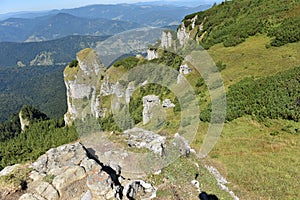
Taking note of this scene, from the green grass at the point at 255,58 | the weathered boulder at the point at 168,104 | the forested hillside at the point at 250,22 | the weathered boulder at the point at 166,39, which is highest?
the forested hillside at the point at 250,22

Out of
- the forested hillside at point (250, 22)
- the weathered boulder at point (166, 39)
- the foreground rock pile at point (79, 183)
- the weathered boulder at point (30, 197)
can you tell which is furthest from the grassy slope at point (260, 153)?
the weathered boulder at point (166, 39)

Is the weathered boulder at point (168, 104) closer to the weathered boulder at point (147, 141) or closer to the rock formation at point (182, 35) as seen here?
the weathered boulder at point (147, 141)

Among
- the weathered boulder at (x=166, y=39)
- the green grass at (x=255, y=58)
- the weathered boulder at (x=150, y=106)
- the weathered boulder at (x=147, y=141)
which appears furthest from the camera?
the weathered boulder at (x=166, y=39)

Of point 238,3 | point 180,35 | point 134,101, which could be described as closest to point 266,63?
point 134,101

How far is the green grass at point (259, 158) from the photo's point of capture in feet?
57.1

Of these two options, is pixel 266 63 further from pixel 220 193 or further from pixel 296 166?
pixel 220 193

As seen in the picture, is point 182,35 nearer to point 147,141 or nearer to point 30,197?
point 147,141

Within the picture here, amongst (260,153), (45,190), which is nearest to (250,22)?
(260,153)

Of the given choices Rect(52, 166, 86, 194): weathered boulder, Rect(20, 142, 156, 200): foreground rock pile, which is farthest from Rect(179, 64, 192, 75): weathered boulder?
Rect(52, 166, 86, 194): weathered boulder

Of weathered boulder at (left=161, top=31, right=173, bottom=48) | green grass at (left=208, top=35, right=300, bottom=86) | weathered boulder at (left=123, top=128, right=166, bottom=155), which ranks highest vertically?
green grass at (left=208, top=35, right=300, bottom=86)

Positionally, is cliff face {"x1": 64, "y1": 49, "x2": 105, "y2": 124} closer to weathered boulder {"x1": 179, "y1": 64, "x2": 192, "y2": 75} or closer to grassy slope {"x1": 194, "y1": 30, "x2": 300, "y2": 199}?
weathered boulder {"x1": 179, "y1": 64, "x2": 192, "y2": 75}

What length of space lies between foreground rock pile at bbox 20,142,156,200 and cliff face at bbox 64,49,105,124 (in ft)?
236

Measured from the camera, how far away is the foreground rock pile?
14.9 meters

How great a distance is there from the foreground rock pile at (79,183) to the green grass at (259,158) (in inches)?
291
